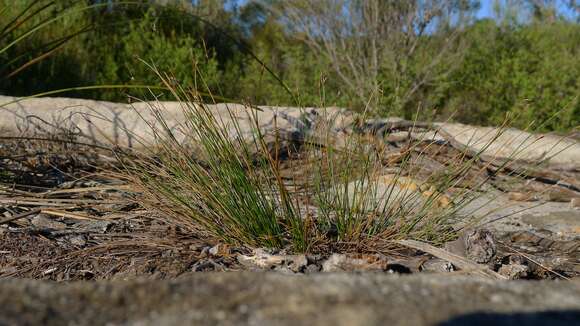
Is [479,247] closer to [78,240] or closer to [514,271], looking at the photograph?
[514,271]

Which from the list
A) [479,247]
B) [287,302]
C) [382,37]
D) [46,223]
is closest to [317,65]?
[382,37]

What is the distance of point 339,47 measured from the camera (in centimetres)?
920

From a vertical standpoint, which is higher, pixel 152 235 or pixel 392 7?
pixel 392 7

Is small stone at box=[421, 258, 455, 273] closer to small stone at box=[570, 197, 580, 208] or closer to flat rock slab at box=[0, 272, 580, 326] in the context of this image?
flat rock slab at box=[0, 272, 580, 326]

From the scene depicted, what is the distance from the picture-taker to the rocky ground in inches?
27.5

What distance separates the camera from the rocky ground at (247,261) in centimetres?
70

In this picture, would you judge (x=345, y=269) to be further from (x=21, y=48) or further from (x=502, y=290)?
(x=21, y=48)

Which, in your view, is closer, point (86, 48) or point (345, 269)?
point (345, 269)

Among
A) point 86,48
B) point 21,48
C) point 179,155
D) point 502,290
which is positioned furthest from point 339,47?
point 502,290

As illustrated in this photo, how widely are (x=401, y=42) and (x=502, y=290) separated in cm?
836

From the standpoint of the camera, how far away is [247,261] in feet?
6.14

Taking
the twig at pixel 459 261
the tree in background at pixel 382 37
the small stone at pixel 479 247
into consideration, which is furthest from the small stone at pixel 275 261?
the tree in background at pixel 382 37

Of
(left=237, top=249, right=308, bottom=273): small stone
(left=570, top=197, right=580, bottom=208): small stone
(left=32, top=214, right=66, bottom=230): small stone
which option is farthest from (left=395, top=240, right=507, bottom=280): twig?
(left=570, top=197, right=580, bottom=208): small stone

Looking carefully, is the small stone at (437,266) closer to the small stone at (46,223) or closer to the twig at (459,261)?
the twig at (459,261)
